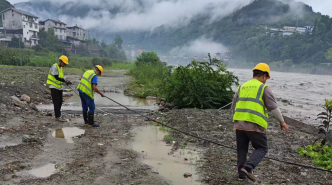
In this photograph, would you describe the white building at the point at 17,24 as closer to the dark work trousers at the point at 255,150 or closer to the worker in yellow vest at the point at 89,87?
the worker in yellow vest at the point at 89,87

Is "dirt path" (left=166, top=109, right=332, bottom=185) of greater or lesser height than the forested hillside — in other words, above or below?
below

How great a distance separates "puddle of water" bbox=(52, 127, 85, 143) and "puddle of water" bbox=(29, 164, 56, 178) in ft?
4.98

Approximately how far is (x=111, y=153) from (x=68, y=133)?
1.81 m

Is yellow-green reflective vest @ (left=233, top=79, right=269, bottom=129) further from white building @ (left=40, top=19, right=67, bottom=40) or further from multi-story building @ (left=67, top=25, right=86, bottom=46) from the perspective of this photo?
multi-story building @ (left=67, top=25, right=86, bottom=46)

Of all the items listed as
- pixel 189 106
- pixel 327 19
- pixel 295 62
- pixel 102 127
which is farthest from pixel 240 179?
pixel 327 19

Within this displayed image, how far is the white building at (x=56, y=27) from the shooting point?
69.6 metres

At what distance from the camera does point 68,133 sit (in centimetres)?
661

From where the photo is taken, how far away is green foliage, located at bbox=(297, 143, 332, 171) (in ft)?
16.0

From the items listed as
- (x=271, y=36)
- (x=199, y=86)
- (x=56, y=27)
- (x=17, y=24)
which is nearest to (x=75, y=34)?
(x=56, y=27)

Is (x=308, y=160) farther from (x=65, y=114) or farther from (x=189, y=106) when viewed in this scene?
(x=65, y=114)

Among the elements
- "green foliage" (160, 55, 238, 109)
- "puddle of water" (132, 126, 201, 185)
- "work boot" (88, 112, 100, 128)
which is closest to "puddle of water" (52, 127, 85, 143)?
"work boot" (88, 112, 100, 128)

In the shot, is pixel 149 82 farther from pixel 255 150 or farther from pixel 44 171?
pixel 255 150

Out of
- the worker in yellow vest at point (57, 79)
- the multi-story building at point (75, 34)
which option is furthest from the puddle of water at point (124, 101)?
the multi-story building at point (75, 34)

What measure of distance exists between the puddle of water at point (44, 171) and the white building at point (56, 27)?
233ft
